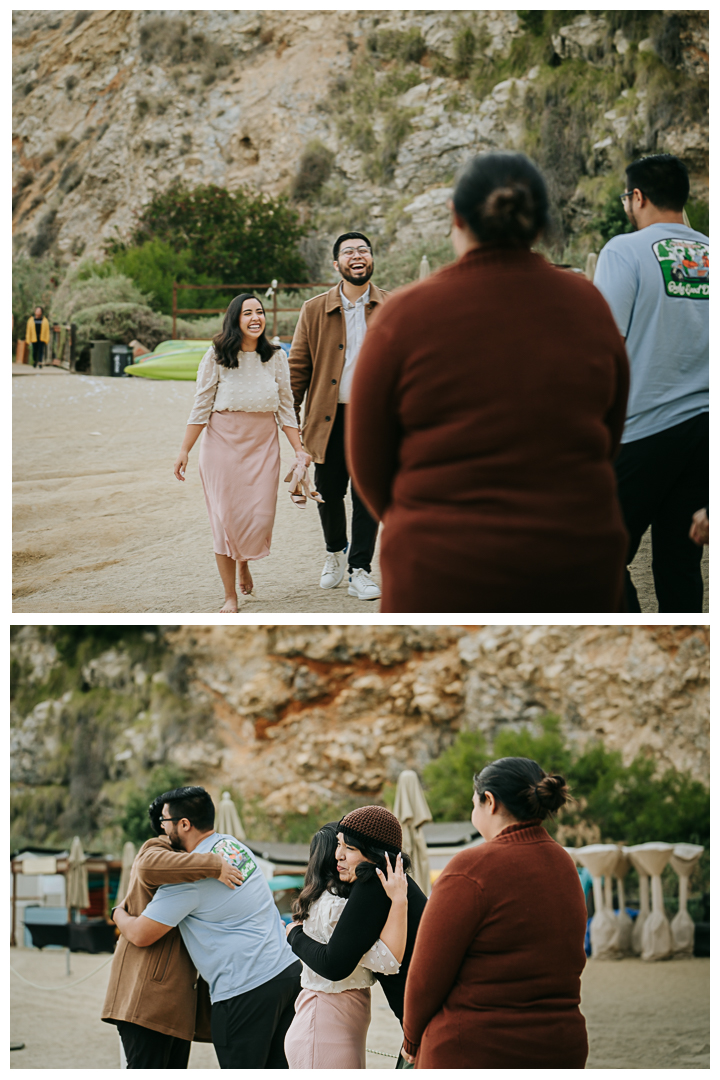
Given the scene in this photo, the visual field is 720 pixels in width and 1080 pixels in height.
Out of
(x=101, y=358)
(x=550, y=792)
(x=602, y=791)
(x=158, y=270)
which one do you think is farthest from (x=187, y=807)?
(x=158, y=270)

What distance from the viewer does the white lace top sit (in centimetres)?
265

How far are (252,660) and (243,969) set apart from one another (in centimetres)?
965

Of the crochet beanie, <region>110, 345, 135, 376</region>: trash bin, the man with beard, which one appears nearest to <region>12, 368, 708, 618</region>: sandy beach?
<region>110, 345, 135, 376</region>: trash bin

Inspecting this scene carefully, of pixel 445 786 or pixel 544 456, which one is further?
pixel 445 786

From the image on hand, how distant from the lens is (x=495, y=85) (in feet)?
47.5

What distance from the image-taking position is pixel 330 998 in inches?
108

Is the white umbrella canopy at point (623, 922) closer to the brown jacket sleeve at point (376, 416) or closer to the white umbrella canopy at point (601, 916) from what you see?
the white umbrella canopy at point (601, 916)

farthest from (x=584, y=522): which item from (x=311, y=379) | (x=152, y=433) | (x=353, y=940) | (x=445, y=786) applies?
(x=445, y=786)

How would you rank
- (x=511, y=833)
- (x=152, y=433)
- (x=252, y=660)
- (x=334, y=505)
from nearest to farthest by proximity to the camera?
(x=511, y=833) → (x=334, y=505) → (x=152, y=433) → (x=252, y=660)

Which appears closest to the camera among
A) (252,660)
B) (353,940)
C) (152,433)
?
(353,940)

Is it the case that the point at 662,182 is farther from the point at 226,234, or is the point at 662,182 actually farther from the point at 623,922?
the point at 226,234

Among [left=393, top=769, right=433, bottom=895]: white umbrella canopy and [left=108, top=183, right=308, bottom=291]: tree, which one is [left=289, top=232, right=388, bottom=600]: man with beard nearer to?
[left=393, top=769, right=433, bottom=895]: white umbrella canopy

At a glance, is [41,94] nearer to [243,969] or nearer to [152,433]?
[152,433]

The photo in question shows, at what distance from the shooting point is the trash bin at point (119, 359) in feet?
38.5
